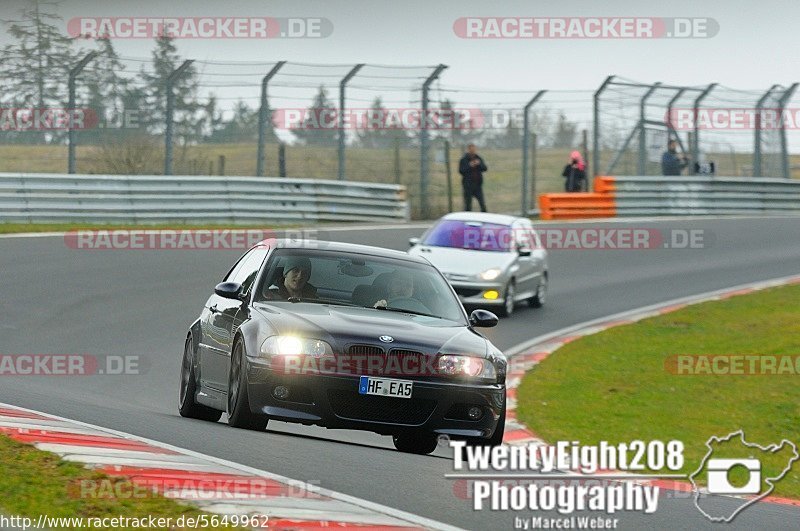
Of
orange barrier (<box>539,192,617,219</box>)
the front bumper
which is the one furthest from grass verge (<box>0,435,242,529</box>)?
orange barrier (<box>539,192,617,219</box>)

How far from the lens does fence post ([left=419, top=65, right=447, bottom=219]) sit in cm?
2817

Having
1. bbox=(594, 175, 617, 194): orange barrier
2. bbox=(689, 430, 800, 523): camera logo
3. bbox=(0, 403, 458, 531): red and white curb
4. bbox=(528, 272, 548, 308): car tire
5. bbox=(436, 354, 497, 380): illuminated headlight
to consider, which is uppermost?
bbox=(594, 175, 617, 194): orange barrier

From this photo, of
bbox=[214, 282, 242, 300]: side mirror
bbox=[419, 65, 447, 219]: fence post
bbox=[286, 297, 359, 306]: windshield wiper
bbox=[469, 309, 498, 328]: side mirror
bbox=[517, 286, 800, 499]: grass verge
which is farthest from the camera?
bbox=[419, 65, 447, 219]: fence post

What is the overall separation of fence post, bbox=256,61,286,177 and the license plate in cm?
1866

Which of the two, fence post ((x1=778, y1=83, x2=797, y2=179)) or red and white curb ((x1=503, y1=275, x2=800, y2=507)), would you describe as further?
fence post ((x1=778, y1=83, x2=797, y2=179))

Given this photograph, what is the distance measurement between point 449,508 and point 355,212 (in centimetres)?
2139

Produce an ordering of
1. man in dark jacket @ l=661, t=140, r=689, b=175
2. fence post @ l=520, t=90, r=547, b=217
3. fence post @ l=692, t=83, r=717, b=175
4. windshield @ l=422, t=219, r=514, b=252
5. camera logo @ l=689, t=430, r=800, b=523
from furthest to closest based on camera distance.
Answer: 1. man in dark jacket @ l=661, t=140, r=689, b=175
2. fence post @ l=692, t=83, r=717, b=175
3. fence post @ l=520, t=90, r=547, b=217
4. windshield @ l=422, t=219, r=514, b=252
5. camera logo @ l=689, t=430, r=800, b=523

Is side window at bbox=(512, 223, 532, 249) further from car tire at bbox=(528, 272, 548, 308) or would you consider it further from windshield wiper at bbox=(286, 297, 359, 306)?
windshield wiper at bbox=(286, 297, 359, 306)

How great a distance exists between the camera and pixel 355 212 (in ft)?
91.5

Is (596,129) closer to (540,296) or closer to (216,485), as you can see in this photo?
(540,296)

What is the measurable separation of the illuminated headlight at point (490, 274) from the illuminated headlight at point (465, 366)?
9091 mm

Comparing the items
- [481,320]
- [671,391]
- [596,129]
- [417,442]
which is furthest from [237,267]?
[596,129]

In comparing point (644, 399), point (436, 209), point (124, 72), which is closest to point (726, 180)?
point (436, 209)

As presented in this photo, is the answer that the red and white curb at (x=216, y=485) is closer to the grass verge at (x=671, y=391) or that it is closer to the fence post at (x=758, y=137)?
the grass verge at (x=671, y=391)
